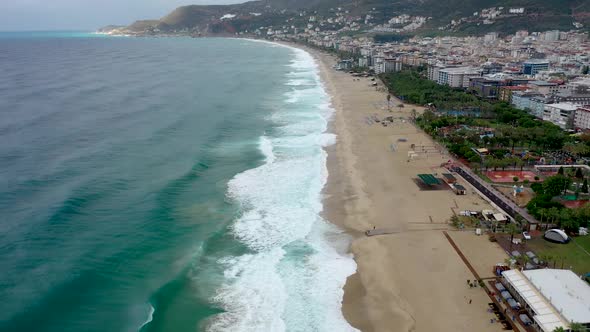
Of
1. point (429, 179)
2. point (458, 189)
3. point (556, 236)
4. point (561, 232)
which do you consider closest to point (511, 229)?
point (556, 236)

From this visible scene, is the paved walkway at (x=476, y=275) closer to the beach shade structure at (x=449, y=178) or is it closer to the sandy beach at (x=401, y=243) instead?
the sandy beach at (x=401, y=243)

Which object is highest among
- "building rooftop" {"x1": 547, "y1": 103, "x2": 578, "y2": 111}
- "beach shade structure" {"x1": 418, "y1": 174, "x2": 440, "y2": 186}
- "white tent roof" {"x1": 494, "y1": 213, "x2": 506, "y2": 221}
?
"building rooftop" {"x1": 547, "y1": 103, "x2": 578, "y2": 111}

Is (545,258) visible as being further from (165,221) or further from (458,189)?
(165,221)

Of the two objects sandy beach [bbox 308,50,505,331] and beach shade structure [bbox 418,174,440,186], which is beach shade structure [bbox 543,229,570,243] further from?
beach shade structure [bbox 418,174,440,186]

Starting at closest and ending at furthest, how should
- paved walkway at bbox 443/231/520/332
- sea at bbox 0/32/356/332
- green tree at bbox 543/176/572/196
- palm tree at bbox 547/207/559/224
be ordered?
paved walkway at bbox 443/231/520/332
sea at bbox 0/32/356/332
palm tree at bbox 547/207/559/224
green tree at bbox 543/176/572/196

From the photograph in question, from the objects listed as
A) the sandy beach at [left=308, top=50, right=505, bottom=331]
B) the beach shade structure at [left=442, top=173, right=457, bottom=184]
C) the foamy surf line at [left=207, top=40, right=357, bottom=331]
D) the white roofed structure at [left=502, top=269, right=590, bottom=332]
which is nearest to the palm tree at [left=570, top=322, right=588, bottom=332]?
the white roofed structure at [left=502, top=269, right=590, bottom=332]

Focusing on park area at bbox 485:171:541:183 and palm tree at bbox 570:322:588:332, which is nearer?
palm tree at bbox 570:322:588:332

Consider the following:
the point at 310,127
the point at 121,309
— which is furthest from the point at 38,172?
the point at 310,127

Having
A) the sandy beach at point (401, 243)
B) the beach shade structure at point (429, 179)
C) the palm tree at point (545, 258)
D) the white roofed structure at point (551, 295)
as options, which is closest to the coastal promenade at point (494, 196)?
the sandy beach at point (401, 243)
